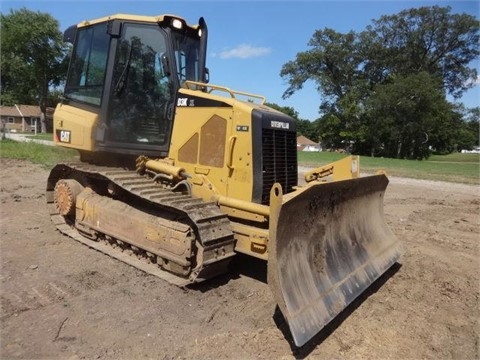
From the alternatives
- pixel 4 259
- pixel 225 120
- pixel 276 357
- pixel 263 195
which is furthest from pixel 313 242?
pixel 4 259

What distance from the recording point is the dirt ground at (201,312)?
3.71 meters

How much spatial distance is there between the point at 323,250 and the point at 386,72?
5388 centimetres

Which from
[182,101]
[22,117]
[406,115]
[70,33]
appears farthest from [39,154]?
[22,117]

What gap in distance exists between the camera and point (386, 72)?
177ft

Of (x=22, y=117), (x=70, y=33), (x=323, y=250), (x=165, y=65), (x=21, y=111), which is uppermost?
(x=21, y=111)

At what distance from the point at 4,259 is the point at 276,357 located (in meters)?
3.95

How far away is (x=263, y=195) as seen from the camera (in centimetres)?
537

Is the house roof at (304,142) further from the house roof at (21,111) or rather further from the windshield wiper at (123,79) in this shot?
the windshield wiper at (123,79)

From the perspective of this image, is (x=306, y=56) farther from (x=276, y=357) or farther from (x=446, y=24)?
(x=276, y=357)

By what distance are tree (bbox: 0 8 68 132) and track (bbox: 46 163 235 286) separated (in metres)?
50.6

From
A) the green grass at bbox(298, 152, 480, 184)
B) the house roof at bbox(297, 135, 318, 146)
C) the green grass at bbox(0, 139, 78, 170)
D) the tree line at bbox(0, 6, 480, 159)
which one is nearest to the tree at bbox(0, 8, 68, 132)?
the tree line at bbox(0, 6, 480, 159)

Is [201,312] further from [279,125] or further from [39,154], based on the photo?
[39,154]

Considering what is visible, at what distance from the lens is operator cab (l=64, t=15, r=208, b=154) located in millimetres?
5973

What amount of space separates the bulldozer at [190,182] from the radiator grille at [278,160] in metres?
0.02
